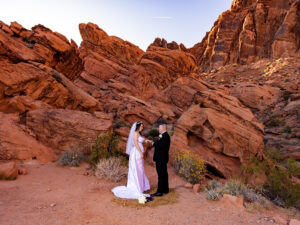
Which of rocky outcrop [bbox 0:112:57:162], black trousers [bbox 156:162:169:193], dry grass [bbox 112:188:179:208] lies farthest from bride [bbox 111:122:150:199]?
rocky outcrop [bbox 0:112:57:162]

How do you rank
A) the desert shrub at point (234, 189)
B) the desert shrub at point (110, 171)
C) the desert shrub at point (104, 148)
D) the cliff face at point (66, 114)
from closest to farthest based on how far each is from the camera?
the desert shrub at point (234, 189) < the desert shrub at point (110, 171) < the desert shrub at point (104, 148) < the cliff face at point (66, 114)

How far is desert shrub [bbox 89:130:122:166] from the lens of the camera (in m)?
8.63

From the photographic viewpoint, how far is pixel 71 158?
8727 mm

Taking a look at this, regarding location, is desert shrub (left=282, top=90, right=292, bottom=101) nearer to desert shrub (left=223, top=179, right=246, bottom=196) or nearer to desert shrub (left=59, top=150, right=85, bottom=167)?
desert shrub (left=223, top=179, right=246, bottom=196)

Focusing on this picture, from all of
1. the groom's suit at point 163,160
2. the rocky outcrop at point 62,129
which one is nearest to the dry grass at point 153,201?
the groom's suit at point 163,160

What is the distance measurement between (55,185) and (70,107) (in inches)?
327

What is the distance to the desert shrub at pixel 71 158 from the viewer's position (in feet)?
27.7

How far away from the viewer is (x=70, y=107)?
1366 cm

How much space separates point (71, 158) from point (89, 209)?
4591 millimetres

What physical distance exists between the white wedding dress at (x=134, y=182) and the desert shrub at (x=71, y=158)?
3268 millimetres

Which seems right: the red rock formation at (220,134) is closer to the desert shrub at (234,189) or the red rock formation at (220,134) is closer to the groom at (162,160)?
the desert shrub at (234,189)

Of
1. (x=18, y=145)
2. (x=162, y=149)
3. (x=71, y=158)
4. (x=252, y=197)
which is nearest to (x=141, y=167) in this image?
(x=162, y=149)

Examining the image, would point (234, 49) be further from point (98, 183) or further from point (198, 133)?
point (98, 183)

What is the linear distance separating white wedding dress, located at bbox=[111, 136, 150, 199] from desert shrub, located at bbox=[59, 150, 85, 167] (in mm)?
3268
